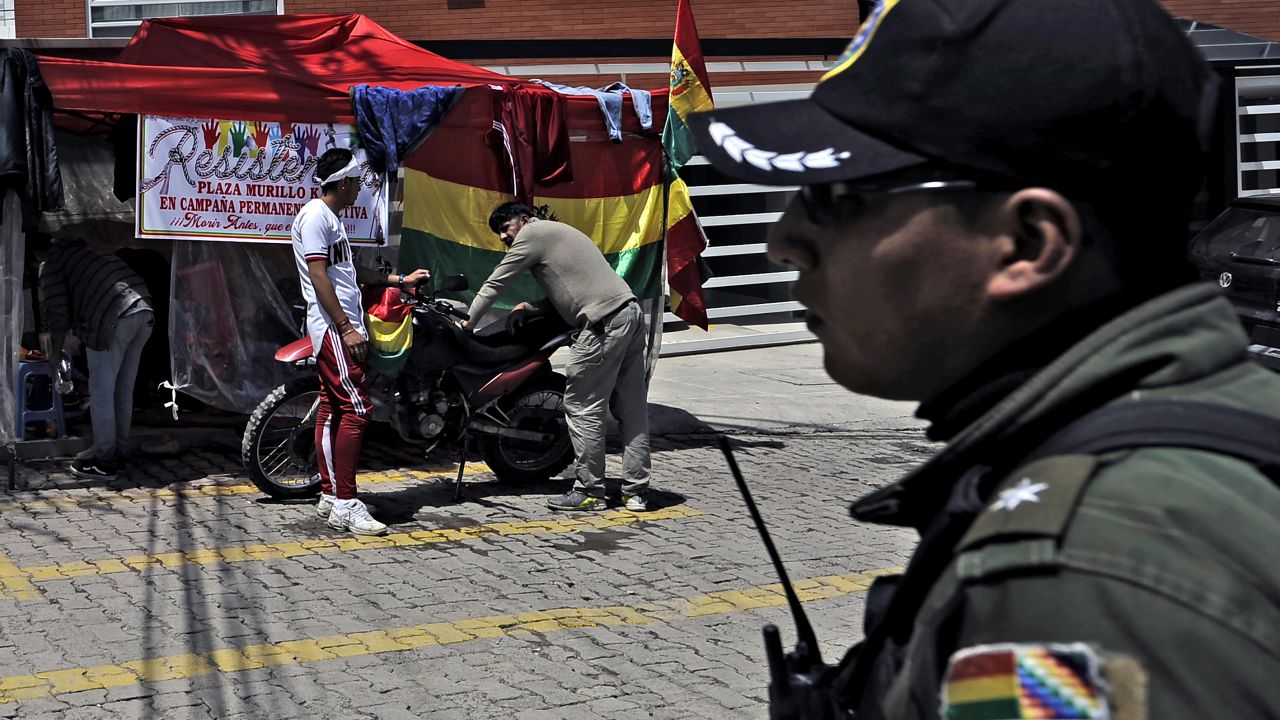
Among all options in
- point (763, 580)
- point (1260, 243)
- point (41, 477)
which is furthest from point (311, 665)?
point (1260, 243)

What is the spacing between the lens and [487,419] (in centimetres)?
860

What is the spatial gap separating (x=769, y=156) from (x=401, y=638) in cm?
473

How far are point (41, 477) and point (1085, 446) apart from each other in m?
8.88

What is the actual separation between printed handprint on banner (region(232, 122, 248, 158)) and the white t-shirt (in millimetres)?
1452

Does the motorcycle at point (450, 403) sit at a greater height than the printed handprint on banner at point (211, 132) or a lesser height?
lesser

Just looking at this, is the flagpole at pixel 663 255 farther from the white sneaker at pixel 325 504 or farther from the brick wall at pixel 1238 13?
the brick wall at pixel 1238 13

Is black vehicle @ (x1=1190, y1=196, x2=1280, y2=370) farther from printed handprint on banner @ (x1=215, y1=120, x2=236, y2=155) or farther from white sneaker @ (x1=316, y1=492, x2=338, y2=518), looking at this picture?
printed handprint on banner @ (x1=215, y1=120, x2=236, y2=155)

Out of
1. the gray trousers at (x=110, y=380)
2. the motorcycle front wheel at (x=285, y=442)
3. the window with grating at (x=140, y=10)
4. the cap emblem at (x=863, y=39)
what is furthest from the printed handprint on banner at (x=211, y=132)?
the cap emblem at (x=863, y=39)

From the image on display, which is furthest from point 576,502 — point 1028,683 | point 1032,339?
point 1028,683

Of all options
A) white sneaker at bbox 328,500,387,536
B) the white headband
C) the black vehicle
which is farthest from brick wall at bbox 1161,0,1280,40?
white sneaker at bbox 328,500,387,536

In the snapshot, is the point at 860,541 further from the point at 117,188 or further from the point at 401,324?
the point at 117,188

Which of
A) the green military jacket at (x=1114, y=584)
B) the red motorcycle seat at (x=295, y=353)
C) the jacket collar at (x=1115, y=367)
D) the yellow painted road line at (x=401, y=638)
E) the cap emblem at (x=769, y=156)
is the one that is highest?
the cap emblem at (x=769, y=156)

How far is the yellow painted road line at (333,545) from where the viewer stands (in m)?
6.78

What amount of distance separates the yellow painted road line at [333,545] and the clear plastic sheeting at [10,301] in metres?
1.95
